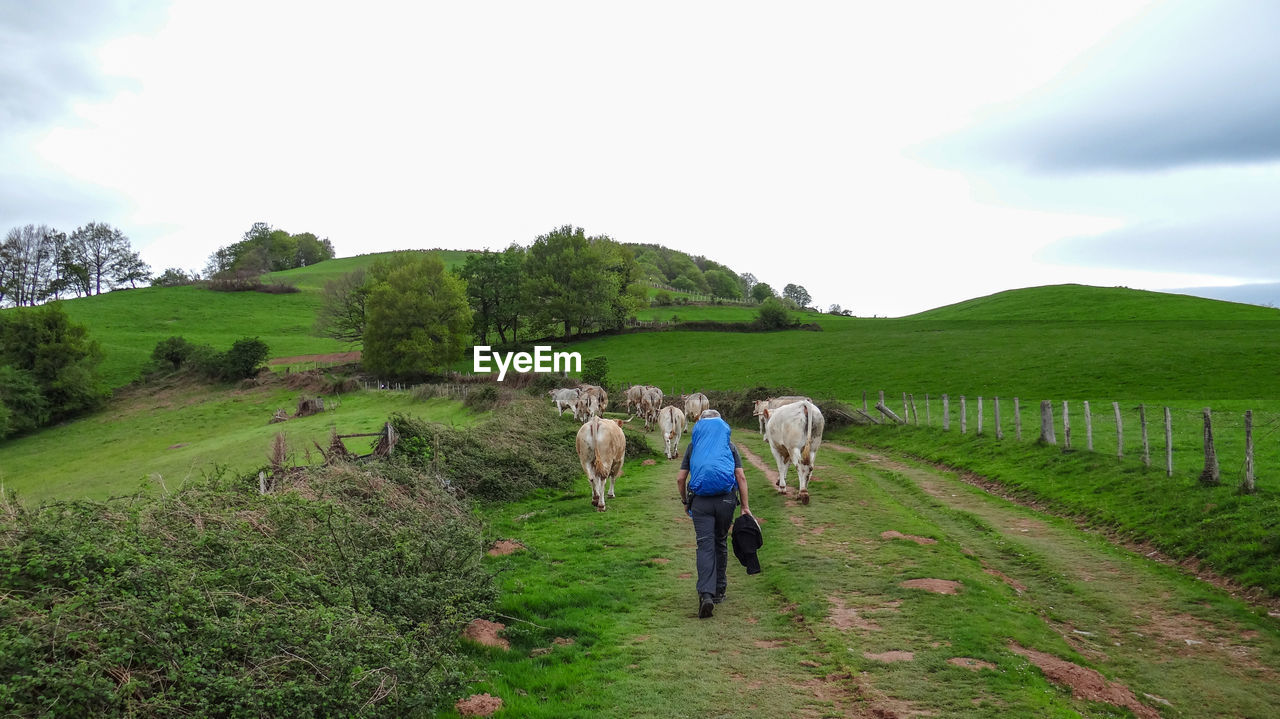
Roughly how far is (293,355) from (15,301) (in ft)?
218

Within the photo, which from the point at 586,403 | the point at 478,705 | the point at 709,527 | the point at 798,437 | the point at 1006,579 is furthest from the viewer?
the point at 586,403

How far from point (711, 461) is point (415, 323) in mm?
52541

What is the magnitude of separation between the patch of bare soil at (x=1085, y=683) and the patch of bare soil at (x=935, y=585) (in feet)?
5.19

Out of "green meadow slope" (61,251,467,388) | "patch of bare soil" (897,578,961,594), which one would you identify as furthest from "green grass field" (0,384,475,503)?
"patch of bare soil" (897,578,961,594)

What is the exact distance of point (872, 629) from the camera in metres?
7.48

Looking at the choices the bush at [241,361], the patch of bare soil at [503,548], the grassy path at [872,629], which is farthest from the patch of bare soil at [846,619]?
the bush at [241,361]

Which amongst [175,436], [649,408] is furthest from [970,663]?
[175,436]

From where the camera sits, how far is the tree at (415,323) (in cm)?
5541

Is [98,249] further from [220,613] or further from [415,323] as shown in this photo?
[220,613]

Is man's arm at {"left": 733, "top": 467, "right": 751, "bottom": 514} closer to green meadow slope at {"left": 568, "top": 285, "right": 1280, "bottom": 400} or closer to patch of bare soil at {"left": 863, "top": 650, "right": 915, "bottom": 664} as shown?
patch of bare soil at {"left": 863, "top": 650, "right": 915, "bottom": 664}

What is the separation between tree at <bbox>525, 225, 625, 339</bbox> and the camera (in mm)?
67438

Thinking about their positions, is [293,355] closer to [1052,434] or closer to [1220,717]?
[1052,434]

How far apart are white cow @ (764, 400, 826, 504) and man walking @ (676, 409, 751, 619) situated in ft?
21.7

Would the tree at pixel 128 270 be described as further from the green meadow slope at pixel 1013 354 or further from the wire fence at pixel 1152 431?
the wire fence at pixel 1152 431
